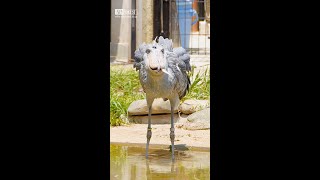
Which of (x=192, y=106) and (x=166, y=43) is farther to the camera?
(x=192, y=106)

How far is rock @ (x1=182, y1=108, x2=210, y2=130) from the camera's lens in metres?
4.73

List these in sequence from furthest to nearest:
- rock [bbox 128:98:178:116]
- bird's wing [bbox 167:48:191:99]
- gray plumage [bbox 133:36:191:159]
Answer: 1. rock [bbox 128:98:178:116]
2. bird's wing [bbox 167:48:191:99]
3. gray plumage [bbox 133:36:191:159]

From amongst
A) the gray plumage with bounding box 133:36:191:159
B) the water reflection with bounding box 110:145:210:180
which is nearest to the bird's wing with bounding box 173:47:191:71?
the gray plumage with bounding box 133:36:191:159

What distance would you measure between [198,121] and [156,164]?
2.82 ft

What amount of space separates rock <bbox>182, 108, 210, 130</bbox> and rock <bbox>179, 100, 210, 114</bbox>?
5cm

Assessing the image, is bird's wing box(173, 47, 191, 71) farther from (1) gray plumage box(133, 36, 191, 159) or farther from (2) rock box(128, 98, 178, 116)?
(2) rock box(128, 98, 178, 116)

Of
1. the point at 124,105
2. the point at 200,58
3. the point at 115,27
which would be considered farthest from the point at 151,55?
the point at 124,105

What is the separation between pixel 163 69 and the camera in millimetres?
3877

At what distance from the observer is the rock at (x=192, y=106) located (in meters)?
4.90

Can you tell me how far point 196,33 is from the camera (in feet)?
14.7

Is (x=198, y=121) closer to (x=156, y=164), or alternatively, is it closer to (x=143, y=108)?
(x=143, y=108)

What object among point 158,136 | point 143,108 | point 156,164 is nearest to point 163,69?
point 156,164

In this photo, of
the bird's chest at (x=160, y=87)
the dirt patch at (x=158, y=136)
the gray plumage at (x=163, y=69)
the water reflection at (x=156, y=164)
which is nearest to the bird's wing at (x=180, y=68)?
the gray plumage at (x=163, y=69)
